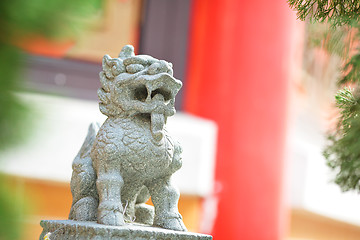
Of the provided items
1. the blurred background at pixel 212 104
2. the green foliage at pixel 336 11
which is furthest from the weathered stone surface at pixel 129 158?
the blurred background at pixel 212 104

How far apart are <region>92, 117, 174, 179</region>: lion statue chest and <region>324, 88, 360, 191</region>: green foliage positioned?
542 mm

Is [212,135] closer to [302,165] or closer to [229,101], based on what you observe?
[229,101]

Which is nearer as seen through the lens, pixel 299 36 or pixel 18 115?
pixel 18 115

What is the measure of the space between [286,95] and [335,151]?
2.18 m

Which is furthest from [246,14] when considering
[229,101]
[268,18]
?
[229,101]

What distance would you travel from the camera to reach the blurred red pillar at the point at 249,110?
3875 millimetres

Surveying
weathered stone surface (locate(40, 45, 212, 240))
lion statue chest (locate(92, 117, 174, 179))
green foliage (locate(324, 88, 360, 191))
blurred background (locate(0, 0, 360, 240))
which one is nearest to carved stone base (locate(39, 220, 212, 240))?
weathered stone surface (locate(40, 45, 212, 240))

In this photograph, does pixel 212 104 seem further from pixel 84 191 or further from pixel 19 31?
pixel 19 31

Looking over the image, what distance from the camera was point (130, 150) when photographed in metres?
1.68

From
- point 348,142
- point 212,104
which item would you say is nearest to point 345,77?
point 348,142

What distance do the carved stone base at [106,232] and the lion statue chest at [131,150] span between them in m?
0.17

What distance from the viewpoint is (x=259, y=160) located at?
3941 mm

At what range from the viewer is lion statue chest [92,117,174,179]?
5.52 feet

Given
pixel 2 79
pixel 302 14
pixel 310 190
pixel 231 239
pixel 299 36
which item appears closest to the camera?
pixel 2 79
